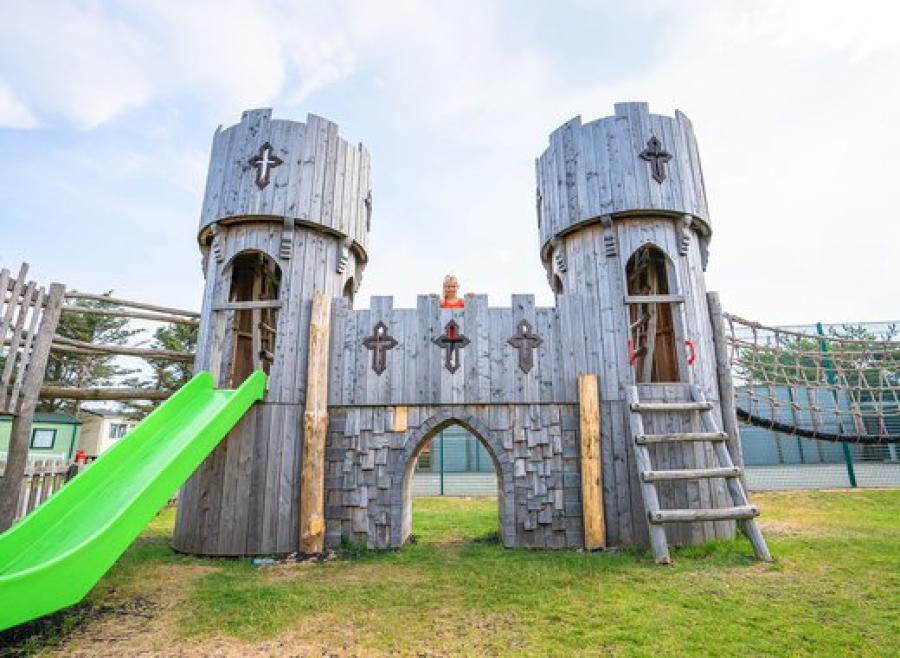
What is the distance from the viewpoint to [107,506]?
15.6 ft

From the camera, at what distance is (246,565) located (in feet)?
20.6

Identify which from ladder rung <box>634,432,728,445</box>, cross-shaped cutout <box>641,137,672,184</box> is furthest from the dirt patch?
cross-shaped cutout <box>641,137,672,184</box>

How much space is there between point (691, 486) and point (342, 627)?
531 centimetres

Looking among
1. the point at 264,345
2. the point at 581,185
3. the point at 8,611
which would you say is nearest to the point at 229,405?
the point at 8,611

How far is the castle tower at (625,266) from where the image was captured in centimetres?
696

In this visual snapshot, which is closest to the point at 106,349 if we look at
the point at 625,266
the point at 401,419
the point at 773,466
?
the point at 401,419

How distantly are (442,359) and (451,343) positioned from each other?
30 centimetres

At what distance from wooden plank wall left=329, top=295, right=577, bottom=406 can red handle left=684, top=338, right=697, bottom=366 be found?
1.91 meters

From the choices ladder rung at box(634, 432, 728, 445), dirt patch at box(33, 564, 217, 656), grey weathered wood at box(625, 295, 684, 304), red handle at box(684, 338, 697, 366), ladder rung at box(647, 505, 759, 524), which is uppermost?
grey weathered wood at box(625, 295, 684, 304)

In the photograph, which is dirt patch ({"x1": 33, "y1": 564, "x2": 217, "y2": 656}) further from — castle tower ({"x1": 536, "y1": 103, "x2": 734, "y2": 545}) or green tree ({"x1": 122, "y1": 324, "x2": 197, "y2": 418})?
green tree ({"x1": 122, "y1": 324, "x2": 197, "y2": 418})

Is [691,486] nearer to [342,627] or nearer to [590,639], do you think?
[590,639]

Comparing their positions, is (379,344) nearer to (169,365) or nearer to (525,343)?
(525,343)

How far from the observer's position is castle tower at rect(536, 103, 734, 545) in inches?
274

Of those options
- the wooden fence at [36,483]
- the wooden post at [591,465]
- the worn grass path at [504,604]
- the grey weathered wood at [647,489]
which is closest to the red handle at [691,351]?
the grey weathered wood at [647,489]
